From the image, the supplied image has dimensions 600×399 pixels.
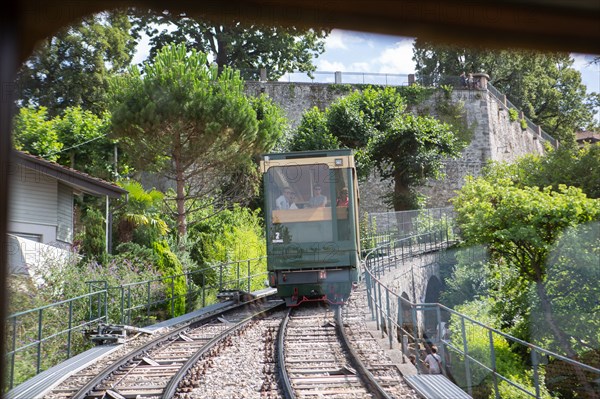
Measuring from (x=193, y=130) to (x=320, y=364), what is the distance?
544cm

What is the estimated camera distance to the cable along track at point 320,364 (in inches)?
252

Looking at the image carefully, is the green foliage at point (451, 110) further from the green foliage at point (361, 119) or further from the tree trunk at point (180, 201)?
the tree trunk at point (180, 201)

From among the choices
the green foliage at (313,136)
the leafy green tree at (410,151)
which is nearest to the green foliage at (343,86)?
the leafy green tree at (410,151)

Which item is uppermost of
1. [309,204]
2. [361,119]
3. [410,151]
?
[361,119]

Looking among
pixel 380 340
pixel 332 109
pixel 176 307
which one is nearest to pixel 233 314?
pixel 176 307

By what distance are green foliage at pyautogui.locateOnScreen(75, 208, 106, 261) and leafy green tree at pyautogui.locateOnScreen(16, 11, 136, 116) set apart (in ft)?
39.6

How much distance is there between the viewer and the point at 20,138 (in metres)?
1.88

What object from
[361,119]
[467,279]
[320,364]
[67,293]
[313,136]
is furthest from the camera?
[361,119]

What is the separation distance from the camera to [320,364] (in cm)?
788

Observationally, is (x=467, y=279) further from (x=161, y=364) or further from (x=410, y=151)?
(x=161, y=364)

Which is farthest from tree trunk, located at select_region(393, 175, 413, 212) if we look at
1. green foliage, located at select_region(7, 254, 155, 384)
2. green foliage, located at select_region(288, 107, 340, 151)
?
green foliage, located at select_region(7, 254, 155, 384)

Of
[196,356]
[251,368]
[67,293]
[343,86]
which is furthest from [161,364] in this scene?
[343,86]

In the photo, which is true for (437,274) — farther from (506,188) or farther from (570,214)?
(570,214)

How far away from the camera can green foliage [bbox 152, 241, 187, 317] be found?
13961 mm
